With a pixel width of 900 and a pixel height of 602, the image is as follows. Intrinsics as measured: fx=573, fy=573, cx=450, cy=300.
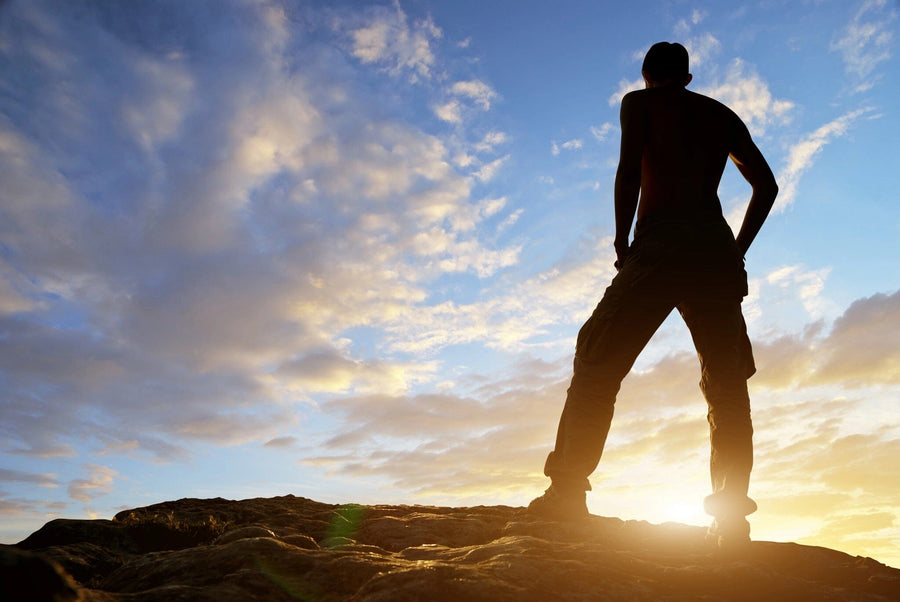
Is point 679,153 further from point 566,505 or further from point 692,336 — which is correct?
point 566,505

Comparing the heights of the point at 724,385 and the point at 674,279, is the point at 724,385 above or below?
below

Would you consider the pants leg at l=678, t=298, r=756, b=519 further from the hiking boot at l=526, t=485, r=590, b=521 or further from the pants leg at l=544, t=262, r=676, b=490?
the hiking boot at l=526, t=485, r=590, b=521

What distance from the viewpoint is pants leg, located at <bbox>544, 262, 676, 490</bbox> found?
13.9 ft

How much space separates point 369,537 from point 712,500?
8.51 feet

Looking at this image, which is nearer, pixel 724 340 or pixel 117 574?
pixel 117 574

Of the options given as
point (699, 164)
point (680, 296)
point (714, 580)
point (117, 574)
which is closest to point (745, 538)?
point (714, 580)

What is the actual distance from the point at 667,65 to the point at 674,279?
1789 mm

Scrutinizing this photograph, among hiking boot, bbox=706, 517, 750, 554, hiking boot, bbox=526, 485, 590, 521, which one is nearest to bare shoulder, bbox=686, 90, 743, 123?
hiking boot, bbox=706, 517, 750, 554

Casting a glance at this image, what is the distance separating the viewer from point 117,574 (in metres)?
2.99

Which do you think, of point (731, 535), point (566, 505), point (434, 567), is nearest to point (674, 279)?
point (731, 535)

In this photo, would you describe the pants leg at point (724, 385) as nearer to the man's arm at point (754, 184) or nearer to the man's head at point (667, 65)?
the man's arm at point (754, 184)

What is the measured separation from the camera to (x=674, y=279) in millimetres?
4168

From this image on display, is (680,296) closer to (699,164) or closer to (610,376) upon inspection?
(610,376)

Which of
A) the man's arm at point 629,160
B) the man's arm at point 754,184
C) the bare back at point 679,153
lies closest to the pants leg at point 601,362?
the man's arm at point 629,160
